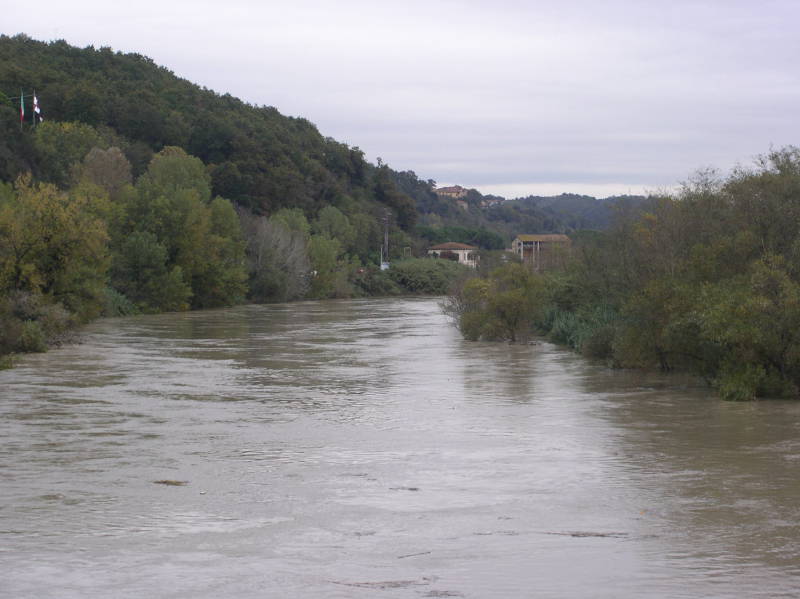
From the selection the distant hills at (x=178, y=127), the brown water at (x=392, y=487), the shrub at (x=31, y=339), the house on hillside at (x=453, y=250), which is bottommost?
the brown water at (x=392, y=487)

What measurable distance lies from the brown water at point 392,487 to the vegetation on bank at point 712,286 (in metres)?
1.01

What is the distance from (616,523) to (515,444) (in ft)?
17.2

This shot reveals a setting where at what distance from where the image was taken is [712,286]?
22.9 meters

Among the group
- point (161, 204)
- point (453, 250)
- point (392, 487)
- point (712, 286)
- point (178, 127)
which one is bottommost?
point (392, 487)

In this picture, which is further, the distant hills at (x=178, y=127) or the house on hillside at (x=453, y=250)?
the house on hillside at (x=453, y=250)

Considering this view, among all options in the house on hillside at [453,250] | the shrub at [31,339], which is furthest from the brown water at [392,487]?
the house on hillside at [453,250]

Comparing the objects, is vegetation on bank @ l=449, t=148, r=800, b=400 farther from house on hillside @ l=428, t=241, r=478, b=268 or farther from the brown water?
house on hillside @ l=428, t=241, r=478, b=268

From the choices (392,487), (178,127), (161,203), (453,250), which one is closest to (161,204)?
(161,203)

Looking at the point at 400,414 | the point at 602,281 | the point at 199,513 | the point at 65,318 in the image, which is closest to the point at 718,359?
the point at 400,414

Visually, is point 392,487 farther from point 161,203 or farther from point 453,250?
point 453,250

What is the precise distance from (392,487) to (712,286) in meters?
12.4

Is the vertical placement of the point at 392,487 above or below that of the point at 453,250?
below

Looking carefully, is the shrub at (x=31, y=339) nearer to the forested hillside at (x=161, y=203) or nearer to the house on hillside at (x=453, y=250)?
the forested hillside at (x=161, y=203)

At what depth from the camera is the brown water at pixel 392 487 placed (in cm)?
930
